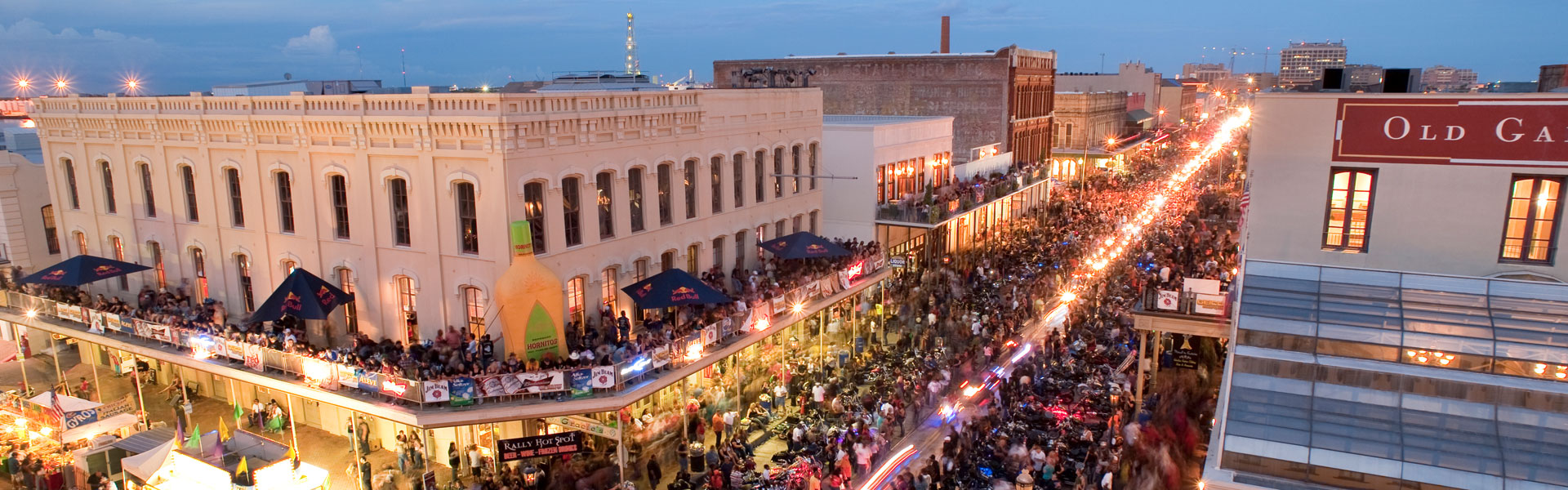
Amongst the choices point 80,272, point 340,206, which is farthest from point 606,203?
point 80,272

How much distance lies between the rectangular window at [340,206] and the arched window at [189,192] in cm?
542

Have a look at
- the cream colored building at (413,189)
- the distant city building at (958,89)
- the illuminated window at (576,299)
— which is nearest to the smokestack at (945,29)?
the distant city building at (958,89)

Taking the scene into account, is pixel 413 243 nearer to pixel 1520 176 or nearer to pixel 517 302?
pixel 517 302

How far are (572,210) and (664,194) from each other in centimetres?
337

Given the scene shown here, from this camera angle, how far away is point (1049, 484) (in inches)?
690

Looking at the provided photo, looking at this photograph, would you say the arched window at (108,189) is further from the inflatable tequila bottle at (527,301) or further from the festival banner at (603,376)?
the festival banner at (603,376)

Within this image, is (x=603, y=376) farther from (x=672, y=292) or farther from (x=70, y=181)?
(x=70, y=181)

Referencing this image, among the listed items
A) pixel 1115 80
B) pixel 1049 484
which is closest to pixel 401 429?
pixel 1049 484

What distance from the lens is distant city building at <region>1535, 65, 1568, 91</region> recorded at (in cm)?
1773

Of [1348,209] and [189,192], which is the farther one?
[189,192]

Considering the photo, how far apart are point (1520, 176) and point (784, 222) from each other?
58.5 feet

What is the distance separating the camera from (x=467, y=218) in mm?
18969

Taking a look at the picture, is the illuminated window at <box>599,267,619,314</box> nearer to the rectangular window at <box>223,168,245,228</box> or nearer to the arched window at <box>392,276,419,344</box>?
the arched window at <box>392,276,419,344</box>

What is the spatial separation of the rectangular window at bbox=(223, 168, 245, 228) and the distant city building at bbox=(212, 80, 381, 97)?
3.05 meters
